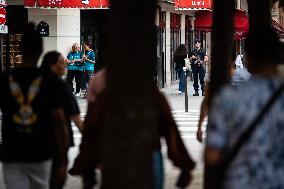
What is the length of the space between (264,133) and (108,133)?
33.7 inches

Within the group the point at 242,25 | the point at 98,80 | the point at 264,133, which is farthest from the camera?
the point at 242,25

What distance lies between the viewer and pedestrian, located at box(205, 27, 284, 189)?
467 centimetres

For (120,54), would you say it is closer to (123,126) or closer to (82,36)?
(123,126)

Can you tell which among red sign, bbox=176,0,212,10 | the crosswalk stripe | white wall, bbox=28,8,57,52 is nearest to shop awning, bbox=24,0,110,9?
white wall, bbox=28,8,57,52

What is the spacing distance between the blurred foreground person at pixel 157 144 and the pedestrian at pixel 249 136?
3.98ft

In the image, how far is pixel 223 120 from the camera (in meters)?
4.70

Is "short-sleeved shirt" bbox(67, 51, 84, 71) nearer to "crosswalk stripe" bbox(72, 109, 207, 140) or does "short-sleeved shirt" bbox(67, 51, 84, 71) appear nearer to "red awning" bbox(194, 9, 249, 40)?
"crosswalk stripe" bbox(72, 109, 207, 140)

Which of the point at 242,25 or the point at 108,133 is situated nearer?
the point at 108,133

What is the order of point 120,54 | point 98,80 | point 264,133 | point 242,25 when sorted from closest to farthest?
1. point 120,54
2. point 264,133
3. point 98,80
4. point 242,25

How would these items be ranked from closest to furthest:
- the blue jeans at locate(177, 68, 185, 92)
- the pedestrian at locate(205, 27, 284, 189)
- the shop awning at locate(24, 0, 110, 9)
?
1. the pedestrian at locate(205, 27, 284, 189)
2. the shop awning at locate(24, 0, 110, 9)
3. the blue jeans at locate(177, 68, 185, 92)

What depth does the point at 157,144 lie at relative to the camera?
595 centimetres

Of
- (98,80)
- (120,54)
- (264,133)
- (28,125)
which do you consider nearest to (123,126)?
(120,54)

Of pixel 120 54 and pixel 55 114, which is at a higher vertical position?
pixel 120 54

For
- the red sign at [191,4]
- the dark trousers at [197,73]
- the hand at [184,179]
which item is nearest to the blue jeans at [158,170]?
the hand at [184,179]
